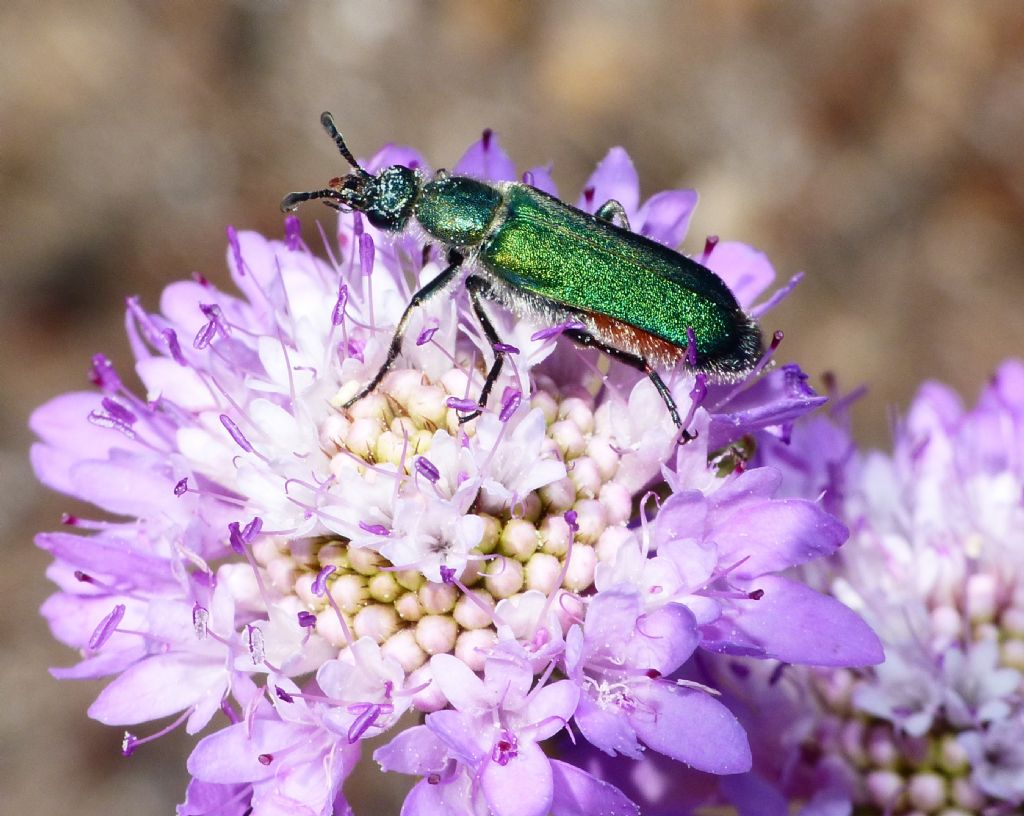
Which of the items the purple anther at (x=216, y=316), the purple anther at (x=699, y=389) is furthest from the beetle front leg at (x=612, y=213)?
the purple anther at (x=216, y=316)

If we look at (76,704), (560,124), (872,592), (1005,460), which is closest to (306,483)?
(872,592)

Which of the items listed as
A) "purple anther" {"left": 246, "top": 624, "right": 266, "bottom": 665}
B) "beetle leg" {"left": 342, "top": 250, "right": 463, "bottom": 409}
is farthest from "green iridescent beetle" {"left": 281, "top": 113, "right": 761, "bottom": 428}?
"purple anther" {"left": 246, "top": 624, "right": 266, "bottom": 665}

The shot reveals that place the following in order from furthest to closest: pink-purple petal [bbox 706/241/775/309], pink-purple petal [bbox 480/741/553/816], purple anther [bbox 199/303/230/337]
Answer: pink-purple petal [bbox 706/241/775/309], purple anther [bbox 199/303/230/337], pink-purple petal [bbox 480/741/553/816]

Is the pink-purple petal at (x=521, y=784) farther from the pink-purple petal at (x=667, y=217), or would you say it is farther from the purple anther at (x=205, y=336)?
the pink-purple petal at (x=667, y=217)

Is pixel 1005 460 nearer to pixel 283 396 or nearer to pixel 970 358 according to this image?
pixel 283 396

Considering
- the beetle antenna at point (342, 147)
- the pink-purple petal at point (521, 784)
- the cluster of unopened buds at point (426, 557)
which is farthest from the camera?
the beetle antenna at point (342, 147)

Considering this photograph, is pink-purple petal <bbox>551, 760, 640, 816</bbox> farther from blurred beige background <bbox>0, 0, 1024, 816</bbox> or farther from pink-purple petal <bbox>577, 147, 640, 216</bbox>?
blurred beige background <bbox>0, 0, 1024, 816</bbox>

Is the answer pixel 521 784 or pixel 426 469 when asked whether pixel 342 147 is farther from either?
pixel 521 784

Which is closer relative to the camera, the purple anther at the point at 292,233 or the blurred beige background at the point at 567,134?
the purple anther at the point at 292,233
